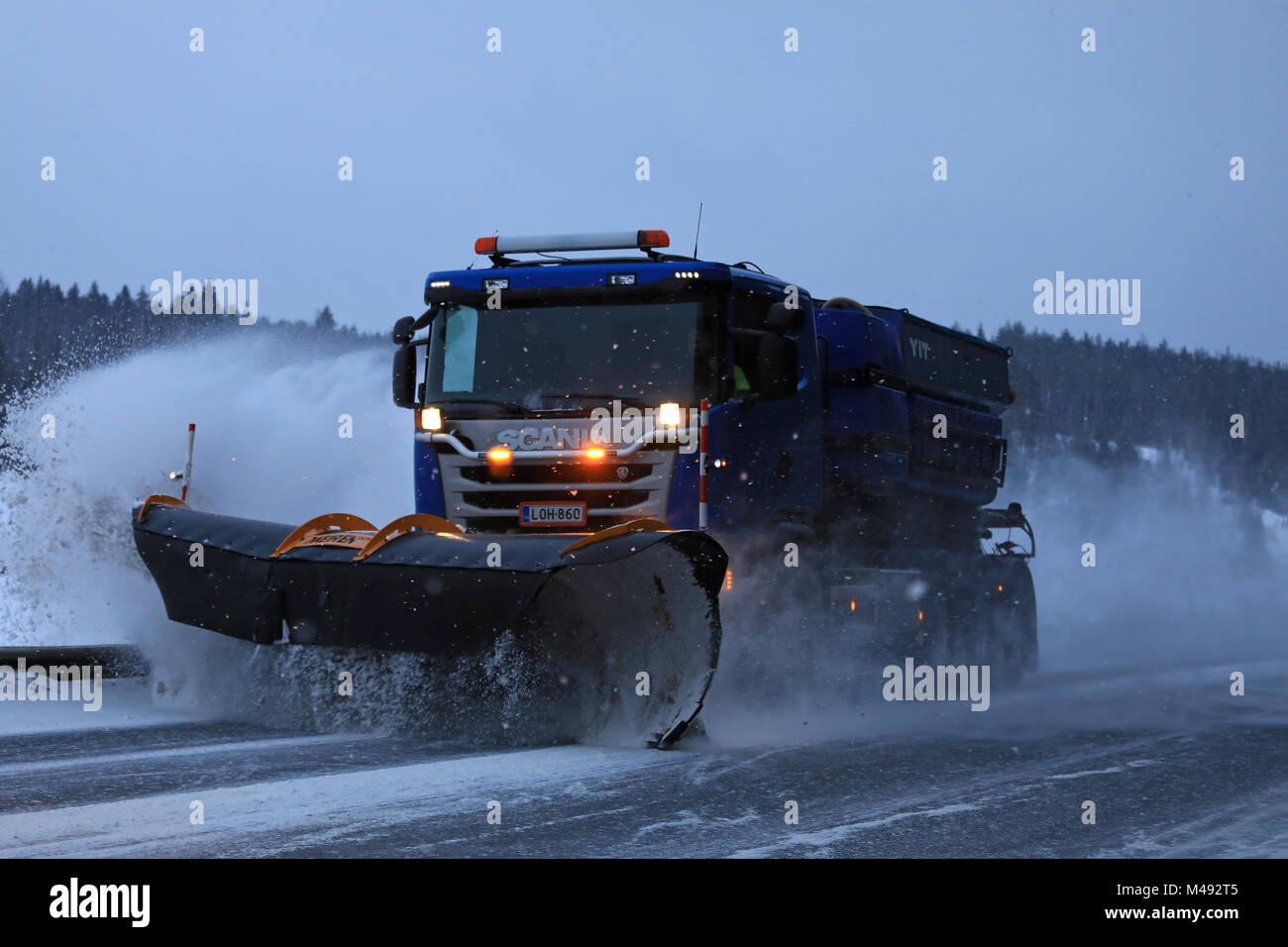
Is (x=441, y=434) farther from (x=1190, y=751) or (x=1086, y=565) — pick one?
(x=1086, y=565)

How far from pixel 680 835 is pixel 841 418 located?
230 inches

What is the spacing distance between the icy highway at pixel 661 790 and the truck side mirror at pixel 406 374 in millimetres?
2507

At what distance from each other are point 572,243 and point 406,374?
144 centimetres

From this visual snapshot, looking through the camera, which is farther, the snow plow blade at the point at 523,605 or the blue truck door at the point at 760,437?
the blue truck door at the point at 760,437

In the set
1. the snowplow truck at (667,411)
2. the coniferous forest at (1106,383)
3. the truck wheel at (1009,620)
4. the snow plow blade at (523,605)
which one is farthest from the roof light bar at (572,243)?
the coniferous forest at (1106,383)

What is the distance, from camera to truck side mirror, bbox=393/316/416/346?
10.3 meters

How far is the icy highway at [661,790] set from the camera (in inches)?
206

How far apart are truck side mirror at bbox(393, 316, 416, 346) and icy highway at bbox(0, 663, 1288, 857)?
2904 mm

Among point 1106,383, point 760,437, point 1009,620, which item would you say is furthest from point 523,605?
point 1106,383

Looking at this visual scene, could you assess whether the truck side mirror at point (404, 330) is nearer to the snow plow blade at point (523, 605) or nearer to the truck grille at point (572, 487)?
the truck grille at point (572, 487)

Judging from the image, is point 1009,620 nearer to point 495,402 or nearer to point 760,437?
point 760,437

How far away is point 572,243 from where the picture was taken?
10141 millimetres

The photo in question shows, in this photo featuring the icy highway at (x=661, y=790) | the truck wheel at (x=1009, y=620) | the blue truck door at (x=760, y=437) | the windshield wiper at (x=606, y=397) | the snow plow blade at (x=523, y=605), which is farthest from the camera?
the truck wheel at (x=1009, y=620)
